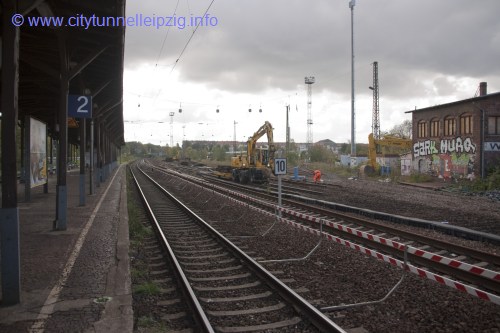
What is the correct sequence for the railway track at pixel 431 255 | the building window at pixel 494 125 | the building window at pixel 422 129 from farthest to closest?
the building window at pixel 422 129
the building window at pixel 494 125
the railway track at pixel 431 255

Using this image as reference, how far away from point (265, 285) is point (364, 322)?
1840 millimetres

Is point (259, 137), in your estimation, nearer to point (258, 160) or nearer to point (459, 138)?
point (258, 160)

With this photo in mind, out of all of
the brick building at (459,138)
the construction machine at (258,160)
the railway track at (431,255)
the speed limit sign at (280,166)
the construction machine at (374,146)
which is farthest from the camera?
the construction machine at (374,146)

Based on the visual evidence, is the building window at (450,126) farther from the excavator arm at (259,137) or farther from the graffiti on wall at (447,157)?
the excavator arm at (259,137)

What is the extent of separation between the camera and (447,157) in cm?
3098

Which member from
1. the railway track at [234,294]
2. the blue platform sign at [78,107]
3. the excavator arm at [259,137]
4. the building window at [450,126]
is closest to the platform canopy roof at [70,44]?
the blue platform sign at [78,107]

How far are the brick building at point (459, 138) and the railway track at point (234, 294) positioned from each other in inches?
937

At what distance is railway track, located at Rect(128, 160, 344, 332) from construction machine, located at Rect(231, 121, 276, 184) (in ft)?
63.9

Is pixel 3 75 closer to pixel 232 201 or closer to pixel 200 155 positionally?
pixel 232 201

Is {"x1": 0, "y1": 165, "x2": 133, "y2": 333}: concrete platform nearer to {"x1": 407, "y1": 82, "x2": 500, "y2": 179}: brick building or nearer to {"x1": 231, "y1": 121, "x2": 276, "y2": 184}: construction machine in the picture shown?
{"x1": 231, "y1": 121, "x2": 276, "y2": 184}: construction machine

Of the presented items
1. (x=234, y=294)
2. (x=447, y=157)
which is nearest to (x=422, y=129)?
(x=447, y=157)

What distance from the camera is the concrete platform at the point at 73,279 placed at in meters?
5.20

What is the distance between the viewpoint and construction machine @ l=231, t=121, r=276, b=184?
29578mm

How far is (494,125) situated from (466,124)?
1.83 metres
